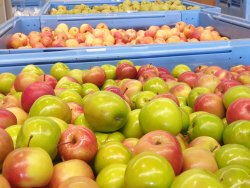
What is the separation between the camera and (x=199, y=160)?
1037 millimetres

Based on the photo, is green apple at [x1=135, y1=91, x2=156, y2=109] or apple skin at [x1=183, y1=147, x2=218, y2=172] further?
green apple at [x1=135, y1=91, x2=156, y2=109]

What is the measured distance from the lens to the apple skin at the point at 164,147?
990mm

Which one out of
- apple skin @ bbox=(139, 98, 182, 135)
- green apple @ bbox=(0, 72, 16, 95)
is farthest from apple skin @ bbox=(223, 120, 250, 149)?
green apple @ bbox=(0, 72, 16, 95)

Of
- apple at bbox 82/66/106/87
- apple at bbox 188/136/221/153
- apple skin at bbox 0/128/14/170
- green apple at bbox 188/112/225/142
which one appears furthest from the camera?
apple at bbox 82/66/106/87

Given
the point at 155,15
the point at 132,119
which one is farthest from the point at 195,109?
the point at 155,15

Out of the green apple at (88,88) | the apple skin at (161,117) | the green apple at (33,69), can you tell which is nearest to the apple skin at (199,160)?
the apple skin at (161,117)

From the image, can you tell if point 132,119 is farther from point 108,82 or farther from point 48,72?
point 48,72

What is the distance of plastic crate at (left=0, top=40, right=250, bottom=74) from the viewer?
225 centimetres

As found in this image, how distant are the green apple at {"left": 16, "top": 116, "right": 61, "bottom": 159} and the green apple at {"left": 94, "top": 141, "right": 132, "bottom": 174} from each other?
0.44ft

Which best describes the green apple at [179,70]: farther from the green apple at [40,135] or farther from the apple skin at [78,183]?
the apple skin at [78,183]

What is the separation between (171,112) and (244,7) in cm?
395

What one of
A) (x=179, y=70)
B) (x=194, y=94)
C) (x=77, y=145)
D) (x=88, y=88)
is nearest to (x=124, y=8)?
(x=179, y=70)

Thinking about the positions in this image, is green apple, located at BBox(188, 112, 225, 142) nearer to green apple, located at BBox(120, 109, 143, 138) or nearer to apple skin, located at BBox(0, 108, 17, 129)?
green apple, located at BBox(120, 109, 143, 138)

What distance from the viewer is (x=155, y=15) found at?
3963 millimetres
